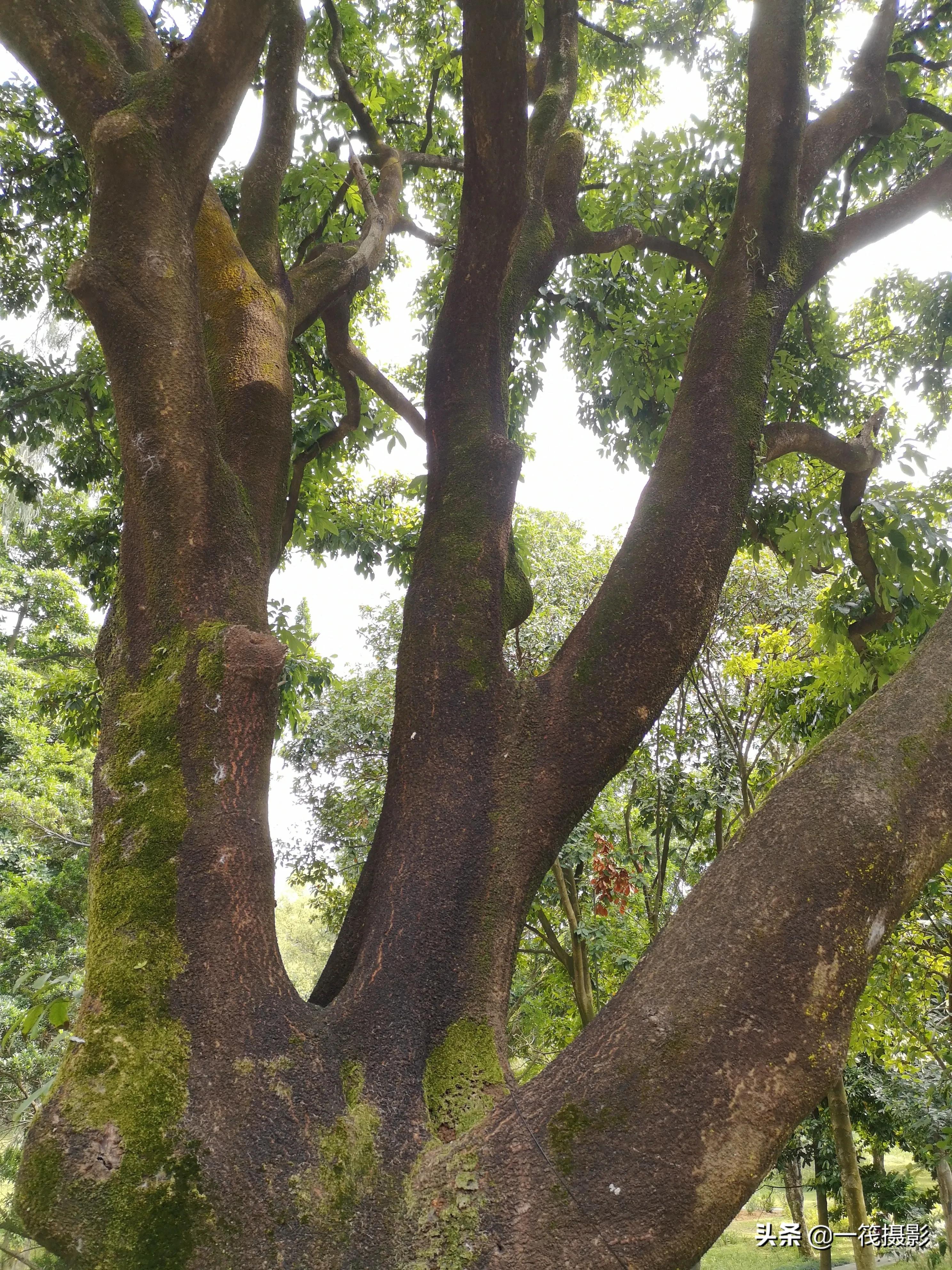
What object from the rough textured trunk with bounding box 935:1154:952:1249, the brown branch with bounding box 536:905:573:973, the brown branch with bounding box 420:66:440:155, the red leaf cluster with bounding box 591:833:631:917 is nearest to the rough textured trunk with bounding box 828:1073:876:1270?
the red leaf cluster with bounding box 591:833:631:917

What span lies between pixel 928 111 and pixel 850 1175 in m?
6.54

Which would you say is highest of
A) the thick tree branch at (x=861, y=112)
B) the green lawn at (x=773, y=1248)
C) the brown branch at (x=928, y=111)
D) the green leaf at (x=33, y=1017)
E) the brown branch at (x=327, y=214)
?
the brown branch at (x=327, y=214)

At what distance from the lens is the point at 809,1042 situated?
4.86 ft

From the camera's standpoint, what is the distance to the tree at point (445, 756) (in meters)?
1.44

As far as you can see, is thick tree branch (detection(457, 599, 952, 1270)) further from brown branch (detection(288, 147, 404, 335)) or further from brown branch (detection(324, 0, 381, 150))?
brown branch (detection(324, 0, 381, 150))

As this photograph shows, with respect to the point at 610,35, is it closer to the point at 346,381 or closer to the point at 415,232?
the point at 415,232

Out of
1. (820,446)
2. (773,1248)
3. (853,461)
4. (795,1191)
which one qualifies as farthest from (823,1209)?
(820,446)

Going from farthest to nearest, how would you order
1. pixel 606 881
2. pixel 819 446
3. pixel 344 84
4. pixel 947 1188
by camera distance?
pixel 947 1188 < pixel 606 881 < pixel 344 84 < pixel 819 446

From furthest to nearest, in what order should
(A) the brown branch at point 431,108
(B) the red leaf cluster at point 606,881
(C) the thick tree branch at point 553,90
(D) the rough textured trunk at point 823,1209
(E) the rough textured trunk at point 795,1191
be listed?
(E) the rough textured trunk at point 795,1191 → (D) the rough textured trunk at point 823,1209 → (B) the red leaf cluster at point 606,881 → (A) the brown branch at point 431,108 → (C) the thick tree branch at point 553,90

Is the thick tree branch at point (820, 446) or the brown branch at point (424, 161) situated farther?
the brown branch at point (424, 161)

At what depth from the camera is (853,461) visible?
10.6 feet

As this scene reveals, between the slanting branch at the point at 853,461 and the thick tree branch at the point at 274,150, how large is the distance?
2032 millimetres

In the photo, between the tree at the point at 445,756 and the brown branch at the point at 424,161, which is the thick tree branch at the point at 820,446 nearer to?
the tree at the point at 445,756

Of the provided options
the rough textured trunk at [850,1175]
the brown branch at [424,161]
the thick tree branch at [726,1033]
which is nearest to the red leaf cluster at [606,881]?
the rough textured trunk at [850,1175]
